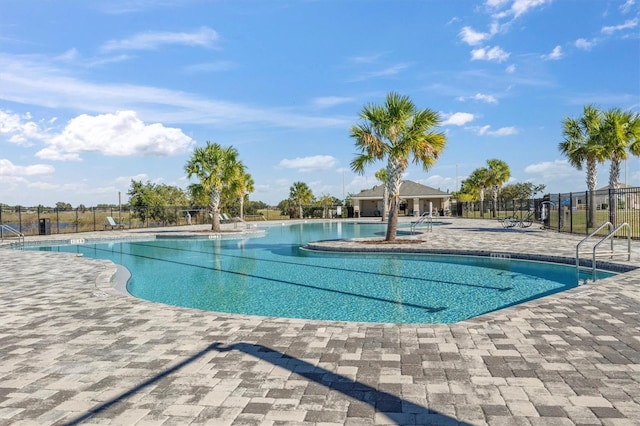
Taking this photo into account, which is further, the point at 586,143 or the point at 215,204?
the point at 215,204

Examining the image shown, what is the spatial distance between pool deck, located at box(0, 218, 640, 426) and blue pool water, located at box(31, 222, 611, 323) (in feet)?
5.88

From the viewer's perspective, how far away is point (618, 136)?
1878 centimetres

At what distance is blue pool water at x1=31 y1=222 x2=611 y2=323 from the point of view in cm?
713

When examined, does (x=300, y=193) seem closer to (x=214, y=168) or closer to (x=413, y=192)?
(x=413, y=192)

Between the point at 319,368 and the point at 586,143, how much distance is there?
2190 cm

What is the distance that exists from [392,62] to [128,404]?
61.3 ft

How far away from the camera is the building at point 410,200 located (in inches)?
1818

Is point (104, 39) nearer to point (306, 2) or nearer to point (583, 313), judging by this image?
point (306, 2)

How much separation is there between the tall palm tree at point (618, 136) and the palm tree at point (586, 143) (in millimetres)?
332

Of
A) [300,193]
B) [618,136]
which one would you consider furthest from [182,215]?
[618,136]

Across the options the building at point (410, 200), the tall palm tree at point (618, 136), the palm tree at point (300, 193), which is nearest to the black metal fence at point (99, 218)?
the palm tree at point (300, 193)

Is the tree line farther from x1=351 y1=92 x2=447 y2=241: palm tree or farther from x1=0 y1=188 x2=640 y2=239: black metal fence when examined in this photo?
x1=0 y1=188 x2=640 y2=239: black metal fence

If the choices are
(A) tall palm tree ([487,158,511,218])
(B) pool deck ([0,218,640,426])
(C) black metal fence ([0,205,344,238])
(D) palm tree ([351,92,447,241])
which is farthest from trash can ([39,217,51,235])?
(A) tall palm tree ([487,158,511,218])

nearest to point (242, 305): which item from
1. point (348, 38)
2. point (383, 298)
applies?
point (383, 298)
